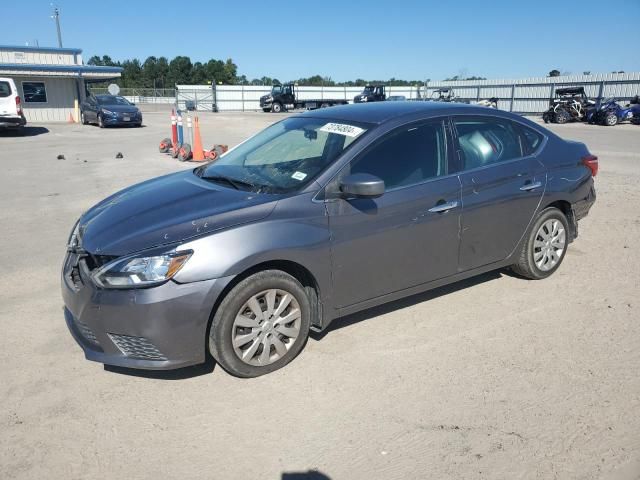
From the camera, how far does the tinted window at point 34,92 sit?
28859mm

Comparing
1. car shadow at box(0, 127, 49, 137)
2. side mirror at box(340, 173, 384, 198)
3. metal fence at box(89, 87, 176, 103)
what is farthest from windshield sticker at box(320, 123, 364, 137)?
metal fence at box(89, 87, 176, 103)

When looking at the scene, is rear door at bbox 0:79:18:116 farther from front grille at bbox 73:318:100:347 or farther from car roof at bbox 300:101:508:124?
front grille at bbox 73:318:100:347

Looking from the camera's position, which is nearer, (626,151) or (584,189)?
(584,189)

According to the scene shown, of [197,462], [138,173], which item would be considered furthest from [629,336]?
[138,173]

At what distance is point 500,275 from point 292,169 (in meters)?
2.58

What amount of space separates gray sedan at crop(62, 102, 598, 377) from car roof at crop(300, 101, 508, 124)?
0.02 meters

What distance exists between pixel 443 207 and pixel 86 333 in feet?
8.85

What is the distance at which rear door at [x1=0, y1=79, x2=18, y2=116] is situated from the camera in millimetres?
19345

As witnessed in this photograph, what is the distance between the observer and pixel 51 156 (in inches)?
575

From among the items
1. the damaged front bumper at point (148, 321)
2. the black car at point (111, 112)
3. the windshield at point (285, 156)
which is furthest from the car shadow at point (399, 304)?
the black car at point (111, 112)

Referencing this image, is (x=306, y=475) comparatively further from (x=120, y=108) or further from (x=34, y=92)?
(x=34, y=92)

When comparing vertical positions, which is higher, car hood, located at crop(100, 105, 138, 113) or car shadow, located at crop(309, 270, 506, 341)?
car hood, located at crop(100, 105, 138, 113)

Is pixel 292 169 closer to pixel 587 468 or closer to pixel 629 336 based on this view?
pixel 587 468

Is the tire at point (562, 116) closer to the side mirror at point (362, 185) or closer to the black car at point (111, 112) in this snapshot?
the black car at point (111, 112)
